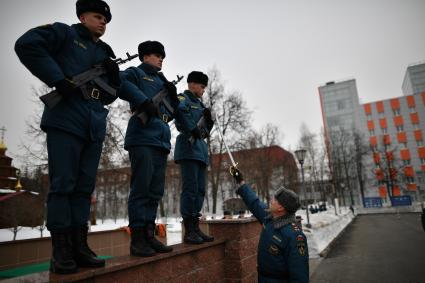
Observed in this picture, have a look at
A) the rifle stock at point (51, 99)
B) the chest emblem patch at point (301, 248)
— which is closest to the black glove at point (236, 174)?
the chest emblem patch at point (301, 248)

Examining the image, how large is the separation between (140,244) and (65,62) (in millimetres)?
1951

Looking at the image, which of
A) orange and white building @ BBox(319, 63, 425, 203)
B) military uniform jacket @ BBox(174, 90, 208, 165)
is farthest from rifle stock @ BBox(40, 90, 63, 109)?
orange and white building @ BBox(319, 63, 425, 203)

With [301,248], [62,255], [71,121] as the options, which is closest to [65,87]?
[71,121]

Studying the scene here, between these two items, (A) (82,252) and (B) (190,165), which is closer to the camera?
(A) (82,252)

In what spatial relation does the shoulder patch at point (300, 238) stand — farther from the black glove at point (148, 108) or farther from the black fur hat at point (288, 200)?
the black glove at point (148, 108)

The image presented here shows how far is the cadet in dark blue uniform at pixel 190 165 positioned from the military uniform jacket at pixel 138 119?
1.82 feet

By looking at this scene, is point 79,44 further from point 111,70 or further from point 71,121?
point 71,121

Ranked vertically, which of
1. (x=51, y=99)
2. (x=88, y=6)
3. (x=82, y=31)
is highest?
(x=88, y=6)

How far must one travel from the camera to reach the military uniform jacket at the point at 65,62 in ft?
Answer: 7.38

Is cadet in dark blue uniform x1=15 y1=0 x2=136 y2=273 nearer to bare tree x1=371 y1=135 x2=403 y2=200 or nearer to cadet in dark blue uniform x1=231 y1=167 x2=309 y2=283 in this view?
cadet in dark blue uniform x1=231 y1=167 x2=309 y2=283

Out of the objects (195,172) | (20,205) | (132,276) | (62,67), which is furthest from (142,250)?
(20,205)

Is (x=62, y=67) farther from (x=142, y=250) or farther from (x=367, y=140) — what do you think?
(x=367, y=140)

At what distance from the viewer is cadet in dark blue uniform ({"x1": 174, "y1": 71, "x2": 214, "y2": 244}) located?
4055mm

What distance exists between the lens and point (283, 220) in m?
3.17
